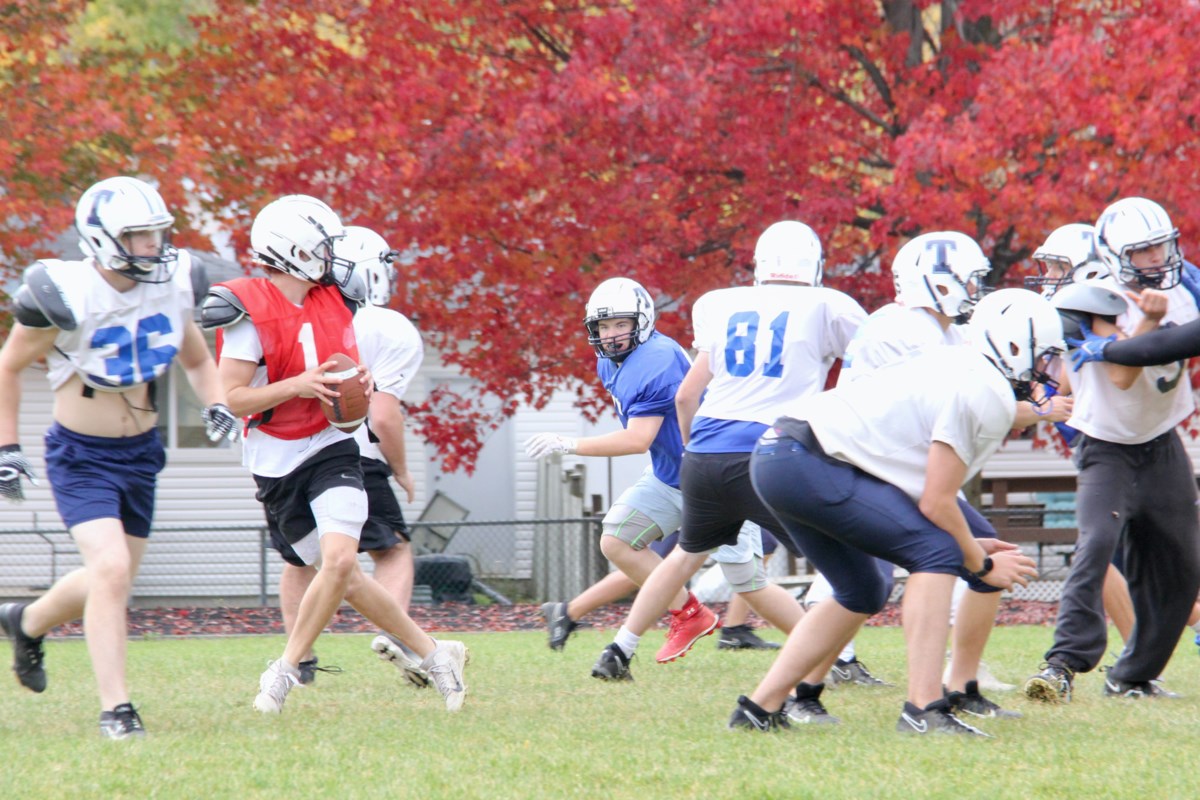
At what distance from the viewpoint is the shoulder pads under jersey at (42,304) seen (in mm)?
5504

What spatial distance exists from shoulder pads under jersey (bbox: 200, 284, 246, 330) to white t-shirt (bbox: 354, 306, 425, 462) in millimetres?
1530

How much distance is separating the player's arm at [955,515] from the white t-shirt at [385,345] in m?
3.26

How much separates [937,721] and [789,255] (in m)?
2.19

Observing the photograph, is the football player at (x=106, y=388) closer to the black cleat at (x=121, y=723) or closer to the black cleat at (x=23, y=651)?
the black cleat at (x=121, y=723)

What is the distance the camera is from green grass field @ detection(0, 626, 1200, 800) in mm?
4465

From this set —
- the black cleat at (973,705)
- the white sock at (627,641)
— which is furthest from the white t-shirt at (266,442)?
the black cleat at (973,705)

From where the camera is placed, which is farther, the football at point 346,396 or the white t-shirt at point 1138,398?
the white t-shirt at point 1138,398

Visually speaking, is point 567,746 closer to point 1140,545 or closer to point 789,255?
point 789,255

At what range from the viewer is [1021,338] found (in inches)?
202

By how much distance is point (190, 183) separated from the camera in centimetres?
1355

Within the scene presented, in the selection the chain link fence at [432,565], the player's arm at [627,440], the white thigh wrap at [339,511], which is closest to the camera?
the white thigh wrap at [339,511]

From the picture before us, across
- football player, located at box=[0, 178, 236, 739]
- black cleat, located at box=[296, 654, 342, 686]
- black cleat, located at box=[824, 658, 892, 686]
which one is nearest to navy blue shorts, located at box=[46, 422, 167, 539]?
football player, located at box=[0, 178, 236, 739]

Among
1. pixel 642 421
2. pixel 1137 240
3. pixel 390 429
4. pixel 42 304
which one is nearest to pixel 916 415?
pixel 1137 240

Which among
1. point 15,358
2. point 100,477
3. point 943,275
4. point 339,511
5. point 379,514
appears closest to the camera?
point 943,275
